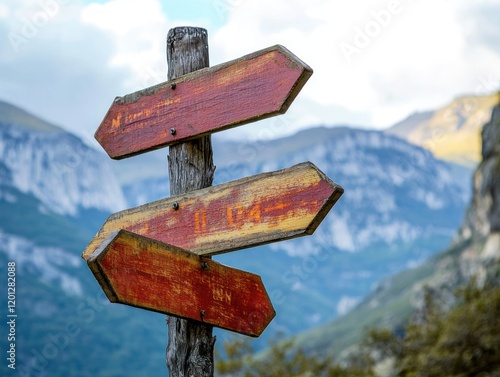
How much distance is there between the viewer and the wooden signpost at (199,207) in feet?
12.2

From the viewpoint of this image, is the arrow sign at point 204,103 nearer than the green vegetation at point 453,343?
Yes

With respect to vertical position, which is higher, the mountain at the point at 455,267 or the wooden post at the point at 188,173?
the mountain at the point at 455,267

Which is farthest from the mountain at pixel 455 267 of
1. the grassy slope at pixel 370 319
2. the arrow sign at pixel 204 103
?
the arrow sign at pixel 204 103

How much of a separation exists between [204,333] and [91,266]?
92 cm

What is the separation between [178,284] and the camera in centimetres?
388

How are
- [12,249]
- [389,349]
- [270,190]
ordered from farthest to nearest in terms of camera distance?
[12,249] < [389,349] < [270,190]

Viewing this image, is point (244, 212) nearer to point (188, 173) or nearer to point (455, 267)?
point (188, 173)

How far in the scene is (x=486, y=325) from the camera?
16.6 metres

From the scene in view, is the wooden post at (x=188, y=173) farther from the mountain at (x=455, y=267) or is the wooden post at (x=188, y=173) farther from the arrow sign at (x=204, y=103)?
the mountain at (x=455, y=267)

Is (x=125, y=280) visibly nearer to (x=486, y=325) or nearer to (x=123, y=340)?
(x=486, y=325)

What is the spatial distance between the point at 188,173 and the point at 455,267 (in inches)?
5602

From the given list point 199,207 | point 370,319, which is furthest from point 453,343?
point 370,319

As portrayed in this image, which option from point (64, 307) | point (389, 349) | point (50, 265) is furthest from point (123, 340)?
point (389, 349)

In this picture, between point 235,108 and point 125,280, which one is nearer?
point 125,280
